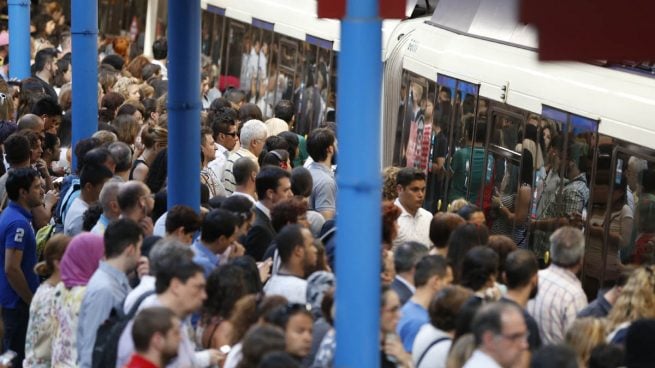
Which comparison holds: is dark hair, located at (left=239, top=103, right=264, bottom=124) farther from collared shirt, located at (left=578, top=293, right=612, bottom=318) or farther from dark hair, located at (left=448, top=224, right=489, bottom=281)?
collared shirt, located at (left=578, top=293, right=612, bottom=318)

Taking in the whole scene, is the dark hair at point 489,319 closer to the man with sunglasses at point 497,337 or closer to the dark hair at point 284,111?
the man with sunglasses at point 497,337

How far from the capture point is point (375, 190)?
18.4 ft

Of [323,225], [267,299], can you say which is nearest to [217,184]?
[323,225]

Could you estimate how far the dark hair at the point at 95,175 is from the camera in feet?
33.4

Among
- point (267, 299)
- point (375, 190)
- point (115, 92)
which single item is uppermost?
point (375, 190)

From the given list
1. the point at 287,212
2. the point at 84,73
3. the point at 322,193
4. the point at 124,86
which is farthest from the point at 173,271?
the point at 124,86

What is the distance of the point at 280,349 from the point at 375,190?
879 mm

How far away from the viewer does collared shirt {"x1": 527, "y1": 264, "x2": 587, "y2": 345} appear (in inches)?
312

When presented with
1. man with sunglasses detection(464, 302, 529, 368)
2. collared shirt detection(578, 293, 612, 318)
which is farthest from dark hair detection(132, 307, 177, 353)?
collared shirt detection(578, 293, 612, 318)

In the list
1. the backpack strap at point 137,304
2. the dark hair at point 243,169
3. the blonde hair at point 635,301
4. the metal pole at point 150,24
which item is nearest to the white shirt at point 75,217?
the dark hair at point 243,169

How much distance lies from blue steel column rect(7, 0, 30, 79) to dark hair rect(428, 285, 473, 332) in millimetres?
Result: 14526

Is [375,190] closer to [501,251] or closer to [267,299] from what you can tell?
[267,299]

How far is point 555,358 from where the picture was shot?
19.1ft

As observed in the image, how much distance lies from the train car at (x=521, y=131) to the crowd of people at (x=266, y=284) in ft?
0.86
